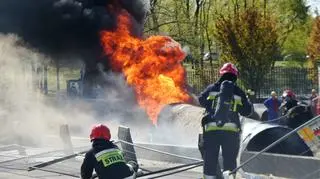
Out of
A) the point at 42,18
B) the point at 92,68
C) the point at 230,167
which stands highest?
the point at 42,18

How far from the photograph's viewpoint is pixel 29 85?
30.0 meters

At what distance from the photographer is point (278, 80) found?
3353 centimetres

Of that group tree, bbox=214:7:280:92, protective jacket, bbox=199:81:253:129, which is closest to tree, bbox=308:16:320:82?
tree, bbox=214:7:280:92

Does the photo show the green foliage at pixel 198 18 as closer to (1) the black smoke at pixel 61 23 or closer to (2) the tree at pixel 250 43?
(2) the tree at pixel 250 43

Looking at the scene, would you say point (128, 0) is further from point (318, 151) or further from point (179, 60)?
point (318, 151)

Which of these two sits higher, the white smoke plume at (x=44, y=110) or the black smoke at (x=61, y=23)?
the black smoke at (x=61, y=23)

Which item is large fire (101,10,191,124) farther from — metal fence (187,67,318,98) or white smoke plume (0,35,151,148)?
metal fence (187,67,318,98)

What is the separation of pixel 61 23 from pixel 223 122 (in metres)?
10.5

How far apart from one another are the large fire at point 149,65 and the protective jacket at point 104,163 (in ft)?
31.8

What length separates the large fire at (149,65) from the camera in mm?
16422

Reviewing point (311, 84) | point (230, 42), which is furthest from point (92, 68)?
point (311, 84)

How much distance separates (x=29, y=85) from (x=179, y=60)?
48.8ft

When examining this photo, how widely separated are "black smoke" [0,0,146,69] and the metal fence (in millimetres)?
14726

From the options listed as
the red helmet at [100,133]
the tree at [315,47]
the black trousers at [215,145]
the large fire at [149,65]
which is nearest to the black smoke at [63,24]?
the large fire at [149,65]
